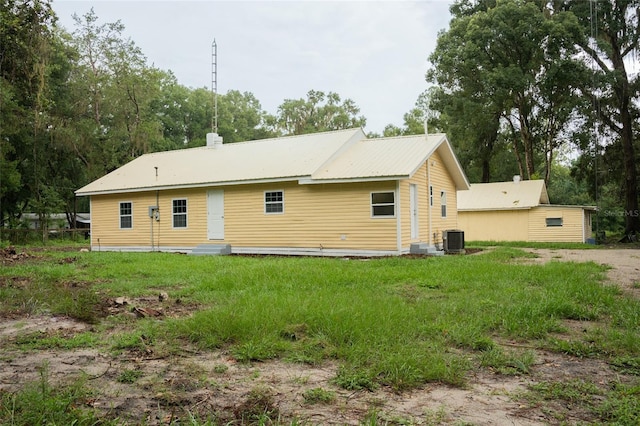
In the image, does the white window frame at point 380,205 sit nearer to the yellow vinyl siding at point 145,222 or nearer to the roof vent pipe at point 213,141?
the yellow vinyl siding at point 145,222

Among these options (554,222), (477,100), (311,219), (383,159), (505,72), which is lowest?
(554,222)

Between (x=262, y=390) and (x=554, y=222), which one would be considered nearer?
(x=262, y=390)

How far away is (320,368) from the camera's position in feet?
12.7

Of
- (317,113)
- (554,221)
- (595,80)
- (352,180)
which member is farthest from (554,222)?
(317,113)

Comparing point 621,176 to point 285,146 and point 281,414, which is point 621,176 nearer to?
point 285,146

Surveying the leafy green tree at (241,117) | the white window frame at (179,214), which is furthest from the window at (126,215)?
the leafy green tree at (241,117)

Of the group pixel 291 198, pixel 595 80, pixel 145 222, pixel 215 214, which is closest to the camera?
pixel 291 198

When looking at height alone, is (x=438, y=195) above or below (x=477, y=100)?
below

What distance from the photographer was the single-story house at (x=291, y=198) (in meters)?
14.2

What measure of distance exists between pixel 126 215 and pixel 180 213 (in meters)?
3.07

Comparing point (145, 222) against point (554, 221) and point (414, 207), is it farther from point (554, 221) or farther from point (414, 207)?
point (554, 221)

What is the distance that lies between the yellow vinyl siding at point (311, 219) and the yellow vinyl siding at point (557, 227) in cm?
1445

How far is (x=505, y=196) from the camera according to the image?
1020 inches

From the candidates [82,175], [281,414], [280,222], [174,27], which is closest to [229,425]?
[281,414]
